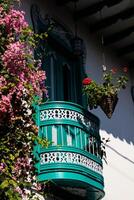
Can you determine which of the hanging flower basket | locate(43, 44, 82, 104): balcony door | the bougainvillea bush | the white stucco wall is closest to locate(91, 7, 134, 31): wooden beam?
the white stucco wall

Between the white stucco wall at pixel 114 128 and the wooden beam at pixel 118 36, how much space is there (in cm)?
29

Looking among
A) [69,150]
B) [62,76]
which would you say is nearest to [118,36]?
[62,76]

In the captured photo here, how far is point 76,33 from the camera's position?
39.3ft

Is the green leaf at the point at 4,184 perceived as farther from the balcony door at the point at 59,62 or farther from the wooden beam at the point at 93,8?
the wooden beam at the point at 93,8

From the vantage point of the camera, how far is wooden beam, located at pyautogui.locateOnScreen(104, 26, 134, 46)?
497 inches

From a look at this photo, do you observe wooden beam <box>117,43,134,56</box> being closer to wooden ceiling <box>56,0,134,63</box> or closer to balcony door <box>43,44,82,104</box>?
wooden ceiling <box>56,0,134,63</box>

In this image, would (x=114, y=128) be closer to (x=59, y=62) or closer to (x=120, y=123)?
(x=120, y=123)

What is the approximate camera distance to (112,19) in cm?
1230

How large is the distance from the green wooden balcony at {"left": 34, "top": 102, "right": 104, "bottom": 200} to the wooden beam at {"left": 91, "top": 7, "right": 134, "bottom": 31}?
2.94 m

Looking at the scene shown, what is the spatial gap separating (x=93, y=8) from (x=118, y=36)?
3.76 ft

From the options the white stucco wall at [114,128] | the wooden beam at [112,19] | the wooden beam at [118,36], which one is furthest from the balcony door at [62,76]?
the wooden beam at [118,36]

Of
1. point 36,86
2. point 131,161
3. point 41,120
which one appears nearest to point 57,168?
point 41,120

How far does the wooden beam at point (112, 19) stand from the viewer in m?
12.1

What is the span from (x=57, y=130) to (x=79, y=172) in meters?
0.71
